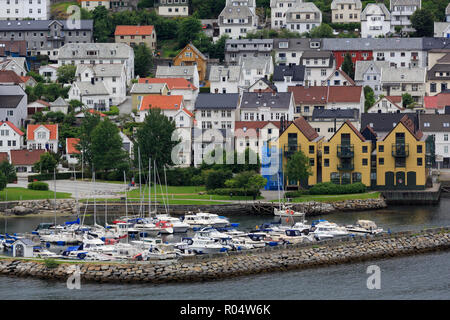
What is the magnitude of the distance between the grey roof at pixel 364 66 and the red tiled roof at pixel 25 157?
2903 cm

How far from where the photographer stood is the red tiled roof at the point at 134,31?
4776 inches

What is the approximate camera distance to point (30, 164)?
92875 millimetres

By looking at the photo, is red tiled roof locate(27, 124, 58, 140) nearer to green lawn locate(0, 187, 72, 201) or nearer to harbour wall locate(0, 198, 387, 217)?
green lawn locate(0, 187, 72, 201)

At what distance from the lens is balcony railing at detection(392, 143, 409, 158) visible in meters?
86.3

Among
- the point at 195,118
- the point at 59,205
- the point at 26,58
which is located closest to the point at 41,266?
the point at 59,205

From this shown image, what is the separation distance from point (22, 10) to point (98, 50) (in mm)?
15559

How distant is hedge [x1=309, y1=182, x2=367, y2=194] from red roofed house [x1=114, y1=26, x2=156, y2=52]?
3963cm

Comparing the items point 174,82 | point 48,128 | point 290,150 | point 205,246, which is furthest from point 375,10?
point 205,246

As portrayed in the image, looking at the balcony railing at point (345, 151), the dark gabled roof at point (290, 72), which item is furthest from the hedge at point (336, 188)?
the dark gabled roof at point (290, 72)

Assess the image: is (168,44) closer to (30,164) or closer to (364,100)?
(364,100)

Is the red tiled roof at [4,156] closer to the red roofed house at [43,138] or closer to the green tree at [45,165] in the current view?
the green tree at [45,165]

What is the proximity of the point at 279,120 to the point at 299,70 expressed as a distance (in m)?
12.0

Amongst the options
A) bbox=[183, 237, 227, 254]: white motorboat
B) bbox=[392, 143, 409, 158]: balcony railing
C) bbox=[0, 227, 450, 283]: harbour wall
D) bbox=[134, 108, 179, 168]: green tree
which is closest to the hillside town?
bbox=[392, 143, 409, 158]: balcony railing

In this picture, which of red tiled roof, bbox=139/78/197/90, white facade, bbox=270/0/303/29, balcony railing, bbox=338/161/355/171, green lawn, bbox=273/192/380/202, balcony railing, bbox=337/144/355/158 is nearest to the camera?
green lawn, bbox=273/192/380/202
